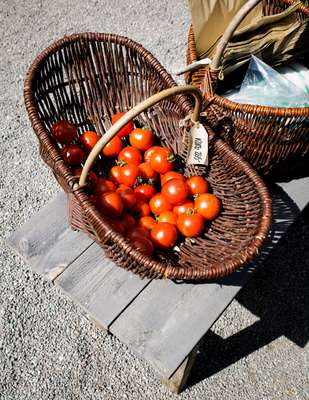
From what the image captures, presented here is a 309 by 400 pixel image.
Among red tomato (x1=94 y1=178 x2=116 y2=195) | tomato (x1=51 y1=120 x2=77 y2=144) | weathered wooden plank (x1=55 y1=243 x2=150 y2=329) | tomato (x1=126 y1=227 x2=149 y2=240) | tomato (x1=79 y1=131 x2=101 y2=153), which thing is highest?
A: tomato (x1=51 y1=120 x2=77 y2=144)

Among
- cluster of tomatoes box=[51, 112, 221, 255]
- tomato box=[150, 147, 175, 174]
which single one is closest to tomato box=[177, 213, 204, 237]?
cluster of tomatoes box=[51, 112, 221, 255]

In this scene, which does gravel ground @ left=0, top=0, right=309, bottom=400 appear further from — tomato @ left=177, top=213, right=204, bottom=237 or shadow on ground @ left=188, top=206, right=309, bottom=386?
tomato @ left=177, top=213, right=204, bottom=237

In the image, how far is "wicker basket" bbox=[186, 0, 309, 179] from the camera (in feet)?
4.34

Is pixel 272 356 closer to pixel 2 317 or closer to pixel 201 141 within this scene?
pixel 201 141

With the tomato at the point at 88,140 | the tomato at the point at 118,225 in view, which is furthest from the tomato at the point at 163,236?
the tomato at the point at 88,140

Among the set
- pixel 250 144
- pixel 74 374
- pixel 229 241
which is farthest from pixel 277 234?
pixel 74 374

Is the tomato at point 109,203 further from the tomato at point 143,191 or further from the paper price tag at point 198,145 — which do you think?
the paper price tag at point 198,145

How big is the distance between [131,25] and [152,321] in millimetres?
2419

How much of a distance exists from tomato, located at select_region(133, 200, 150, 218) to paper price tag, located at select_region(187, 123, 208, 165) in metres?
0.22

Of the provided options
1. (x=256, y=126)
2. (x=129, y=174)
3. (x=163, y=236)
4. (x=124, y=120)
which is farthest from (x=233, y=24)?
(x=163, y=236)

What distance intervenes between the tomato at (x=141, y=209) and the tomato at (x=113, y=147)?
0.24 meters

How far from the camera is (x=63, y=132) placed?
1489mm

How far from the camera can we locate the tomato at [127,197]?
1.40 m

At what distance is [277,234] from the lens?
58.3 inches
